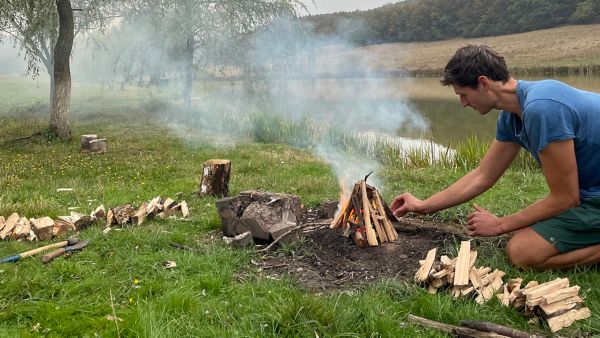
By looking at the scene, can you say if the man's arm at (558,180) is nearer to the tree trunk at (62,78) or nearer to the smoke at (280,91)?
the smoke at (280,91)

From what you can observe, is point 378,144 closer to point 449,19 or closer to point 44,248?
point 44,248

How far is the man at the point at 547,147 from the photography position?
2.90 metres

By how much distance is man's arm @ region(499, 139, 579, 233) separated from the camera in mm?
2881

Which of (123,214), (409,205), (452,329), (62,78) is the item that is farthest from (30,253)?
(62,78)

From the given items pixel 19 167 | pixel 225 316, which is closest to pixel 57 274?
Answer: pixel 225 316

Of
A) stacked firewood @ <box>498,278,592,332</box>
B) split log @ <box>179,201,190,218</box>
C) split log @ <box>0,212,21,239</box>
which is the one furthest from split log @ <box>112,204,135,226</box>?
stacked firewood @ <box>498,278,592,332</box>

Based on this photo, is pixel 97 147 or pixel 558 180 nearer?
pixel 558 180

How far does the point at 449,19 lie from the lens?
2388 centimetres

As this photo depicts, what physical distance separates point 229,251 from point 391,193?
9.78 ft

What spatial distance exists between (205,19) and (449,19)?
1282 centimetres

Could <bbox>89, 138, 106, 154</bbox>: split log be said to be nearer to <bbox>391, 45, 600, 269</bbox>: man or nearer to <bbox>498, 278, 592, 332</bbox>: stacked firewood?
<bbox>391, 45, 600, 269</bbox>: man

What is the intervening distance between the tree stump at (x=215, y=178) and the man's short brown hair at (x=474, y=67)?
3.53 m

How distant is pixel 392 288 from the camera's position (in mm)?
3242

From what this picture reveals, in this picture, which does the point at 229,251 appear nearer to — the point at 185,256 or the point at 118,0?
the point at 185,256
